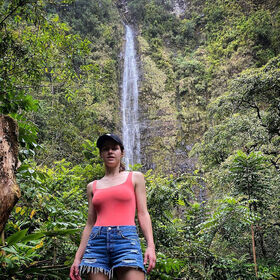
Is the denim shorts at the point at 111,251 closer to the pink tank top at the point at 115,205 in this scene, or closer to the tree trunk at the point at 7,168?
the pink tank top at the point at 115,205

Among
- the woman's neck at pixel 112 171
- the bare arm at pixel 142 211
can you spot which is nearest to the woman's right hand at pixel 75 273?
the bare arm at pixel 142 211

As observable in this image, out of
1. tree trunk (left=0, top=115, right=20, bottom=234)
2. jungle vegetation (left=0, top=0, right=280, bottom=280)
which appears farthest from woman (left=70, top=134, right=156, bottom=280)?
tree trunk (left=0, top=115, right=20, bottom=234)

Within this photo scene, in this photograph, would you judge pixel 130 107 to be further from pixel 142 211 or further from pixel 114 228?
pixel 114 228

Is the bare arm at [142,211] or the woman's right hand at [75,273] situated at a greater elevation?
the bare arm at [142,211]

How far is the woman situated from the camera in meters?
1.28

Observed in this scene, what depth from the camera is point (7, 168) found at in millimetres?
1381

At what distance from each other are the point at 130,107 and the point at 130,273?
20764 millimetres

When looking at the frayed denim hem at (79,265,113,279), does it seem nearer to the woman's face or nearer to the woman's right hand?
the woman's right hand

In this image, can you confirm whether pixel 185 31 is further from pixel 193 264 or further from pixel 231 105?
pixel 193 264

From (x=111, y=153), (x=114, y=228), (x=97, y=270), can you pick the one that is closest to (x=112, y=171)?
(x=111, y=153)

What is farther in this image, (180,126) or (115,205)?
(180,126)

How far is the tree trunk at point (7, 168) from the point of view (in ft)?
4.15

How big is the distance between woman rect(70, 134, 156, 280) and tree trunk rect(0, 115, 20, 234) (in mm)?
478

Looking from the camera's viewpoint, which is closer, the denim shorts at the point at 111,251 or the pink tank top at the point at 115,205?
the denim shorts at the point at 111,251
